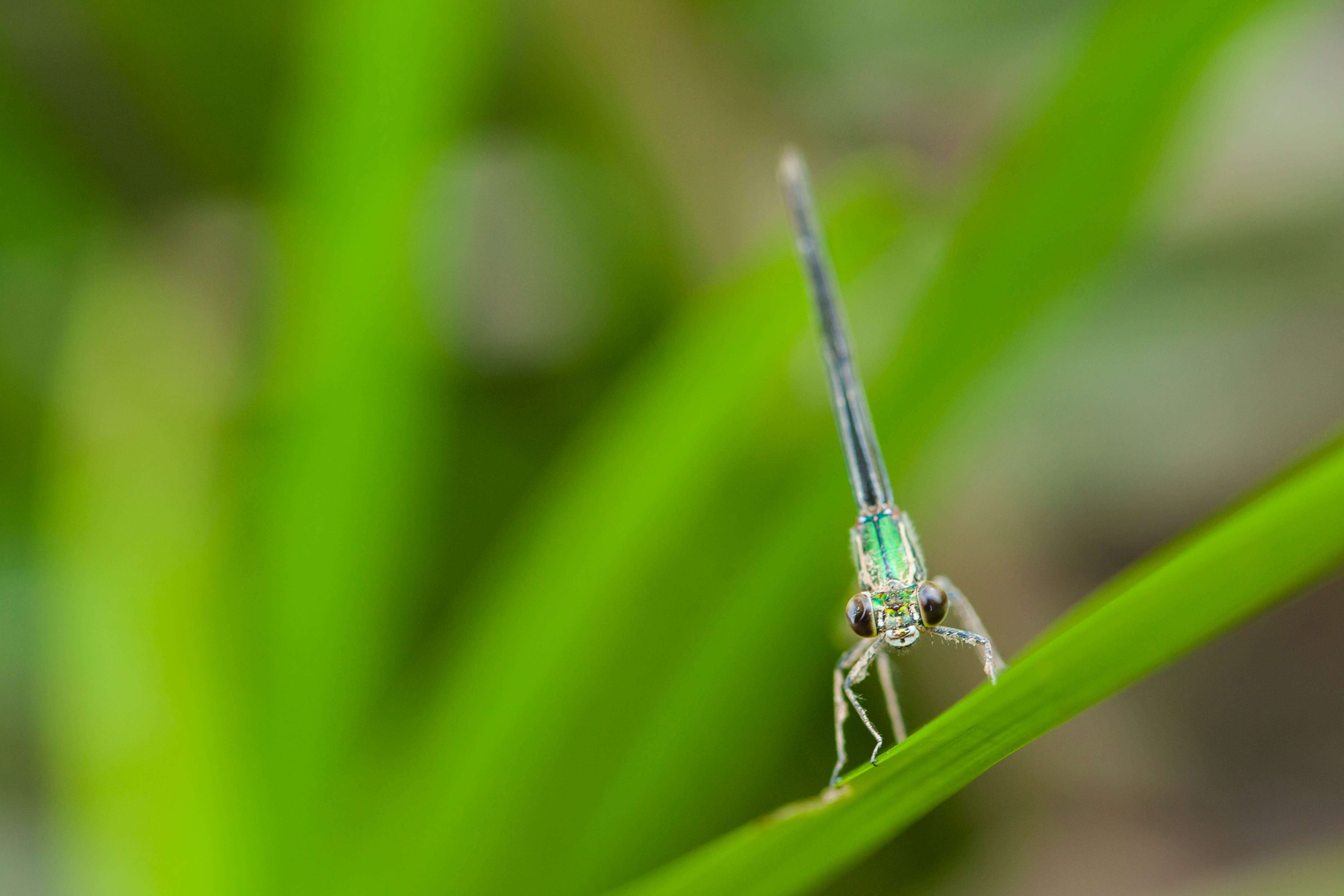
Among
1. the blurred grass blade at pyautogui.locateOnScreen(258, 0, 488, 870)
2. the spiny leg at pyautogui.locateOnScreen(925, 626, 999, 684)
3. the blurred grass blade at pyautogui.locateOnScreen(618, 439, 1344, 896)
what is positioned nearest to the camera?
the blurred grass blade at pyautogui.locateOnScreen(618, 439, 1344, 896)

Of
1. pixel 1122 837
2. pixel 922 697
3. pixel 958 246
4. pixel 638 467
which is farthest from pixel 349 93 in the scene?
pixel 1122 837

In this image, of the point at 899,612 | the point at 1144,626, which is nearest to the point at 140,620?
the point at 899,612

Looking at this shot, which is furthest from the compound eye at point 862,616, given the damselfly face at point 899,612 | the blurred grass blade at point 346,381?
the blurred grass blade at point 346,381

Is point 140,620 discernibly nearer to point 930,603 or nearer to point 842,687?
point 842,687

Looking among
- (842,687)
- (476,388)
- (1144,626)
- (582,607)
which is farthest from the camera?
(476,388)

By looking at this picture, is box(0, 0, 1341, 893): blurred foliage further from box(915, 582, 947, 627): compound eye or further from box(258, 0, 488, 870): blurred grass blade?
box(915, 582, 947, 627): compound eye

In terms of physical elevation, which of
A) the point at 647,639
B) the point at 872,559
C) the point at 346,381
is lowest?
the point at 872,559

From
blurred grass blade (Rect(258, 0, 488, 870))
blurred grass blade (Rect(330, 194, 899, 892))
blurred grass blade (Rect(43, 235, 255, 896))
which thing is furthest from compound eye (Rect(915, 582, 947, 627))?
blurred grass blade (Rect(43, 235, 255, 896))
